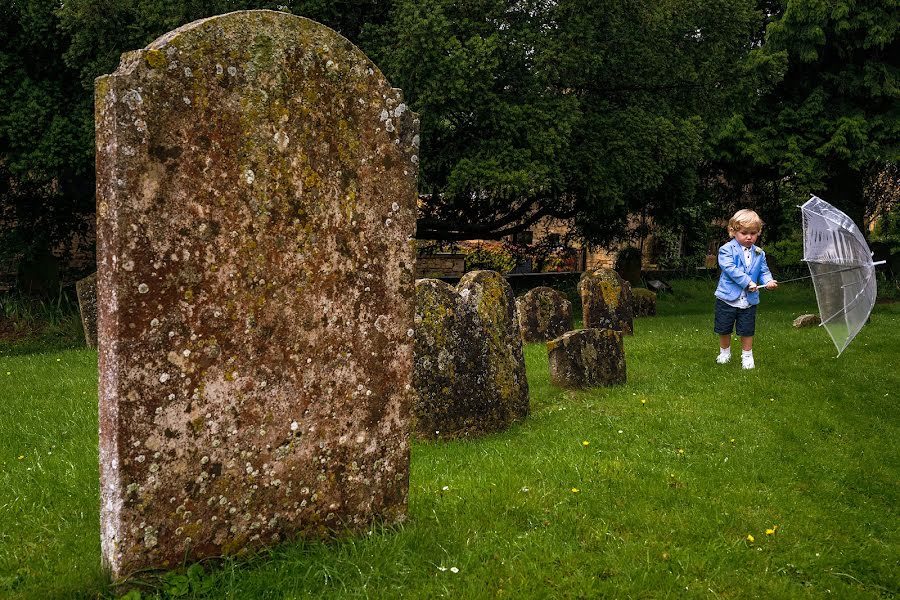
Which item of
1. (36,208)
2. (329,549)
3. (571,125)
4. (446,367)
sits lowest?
(329,549)

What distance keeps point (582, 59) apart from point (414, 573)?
543 inches

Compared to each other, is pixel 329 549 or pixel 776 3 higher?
pixel 776 3

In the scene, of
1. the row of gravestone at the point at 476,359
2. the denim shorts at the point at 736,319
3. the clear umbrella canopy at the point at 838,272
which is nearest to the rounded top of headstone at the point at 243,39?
the row of gravestone at the point at 476,359

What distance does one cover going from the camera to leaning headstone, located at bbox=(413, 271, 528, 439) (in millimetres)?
6691

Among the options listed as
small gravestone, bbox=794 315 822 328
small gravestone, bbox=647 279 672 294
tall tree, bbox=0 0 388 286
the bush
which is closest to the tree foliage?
tall tree, bbox=0 0 388 286

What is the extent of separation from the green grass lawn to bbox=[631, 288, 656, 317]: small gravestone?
9189 mm

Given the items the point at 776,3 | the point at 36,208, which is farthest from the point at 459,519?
the point at 776,3

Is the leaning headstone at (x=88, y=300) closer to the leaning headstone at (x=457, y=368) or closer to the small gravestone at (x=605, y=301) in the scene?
the leaning headstone at (x=457, y=368)

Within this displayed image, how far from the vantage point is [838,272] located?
26.5ft

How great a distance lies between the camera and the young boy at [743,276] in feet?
30.9

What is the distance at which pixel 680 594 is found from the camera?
12.4 feet

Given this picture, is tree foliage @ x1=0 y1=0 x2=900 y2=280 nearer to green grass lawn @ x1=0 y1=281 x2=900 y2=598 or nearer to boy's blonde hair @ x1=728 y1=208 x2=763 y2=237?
boy's blonde hair @ x1=728 y1=208 x2=763 y2=237

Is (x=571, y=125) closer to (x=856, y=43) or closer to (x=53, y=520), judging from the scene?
(x=856, y=43)

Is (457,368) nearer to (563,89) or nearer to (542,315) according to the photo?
(542,315)
